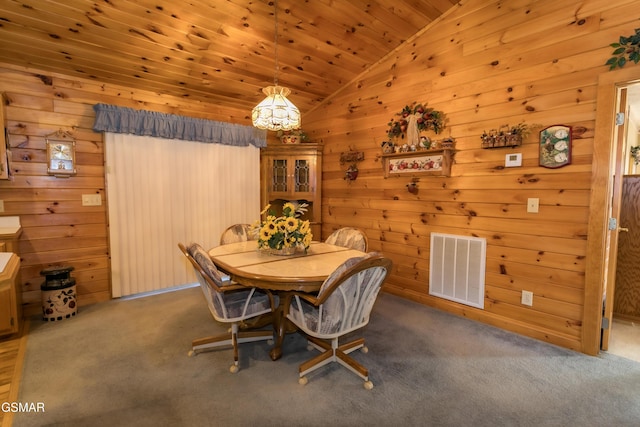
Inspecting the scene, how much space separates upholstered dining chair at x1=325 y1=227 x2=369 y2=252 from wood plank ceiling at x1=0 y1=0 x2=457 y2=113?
199 cm

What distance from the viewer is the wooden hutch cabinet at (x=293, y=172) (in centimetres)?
452

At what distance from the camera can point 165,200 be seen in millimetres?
3859

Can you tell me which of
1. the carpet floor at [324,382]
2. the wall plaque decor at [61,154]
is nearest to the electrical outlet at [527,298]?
the carpet floor at [324,382]

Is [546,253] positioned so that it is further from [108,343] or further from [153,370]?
[108,343]

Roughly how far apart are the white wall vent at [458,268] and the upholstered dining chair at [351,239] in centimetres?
85

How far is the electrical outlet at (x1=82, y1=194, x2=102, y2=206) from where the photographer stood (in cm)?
337

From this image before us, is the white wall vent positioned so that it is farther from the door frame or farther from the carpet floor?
the door frame

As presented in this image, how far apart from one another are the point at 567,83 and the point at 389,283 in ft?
8.38

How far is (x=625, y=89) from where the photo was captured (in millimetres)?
2318

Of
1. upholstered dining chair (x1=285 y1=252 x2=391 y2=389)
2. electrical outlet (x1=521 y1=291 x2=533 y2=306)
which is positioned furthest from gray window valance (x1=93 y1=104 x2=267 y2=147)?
electrical outlet (x1=521 y1=291 x2=533 y2=306)

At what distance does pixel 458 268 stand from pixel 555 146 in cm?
135

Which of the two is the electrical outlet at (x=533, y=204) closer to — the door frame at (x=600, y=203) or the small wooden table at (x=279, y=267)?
the door frame at (x=600, y=203)

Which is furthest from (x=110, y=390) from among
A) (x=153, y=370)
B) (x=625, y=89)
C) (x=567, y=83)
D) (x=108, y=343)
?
(x=625, y=89)

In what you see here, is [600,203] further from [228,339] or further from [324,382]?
[228,339]
